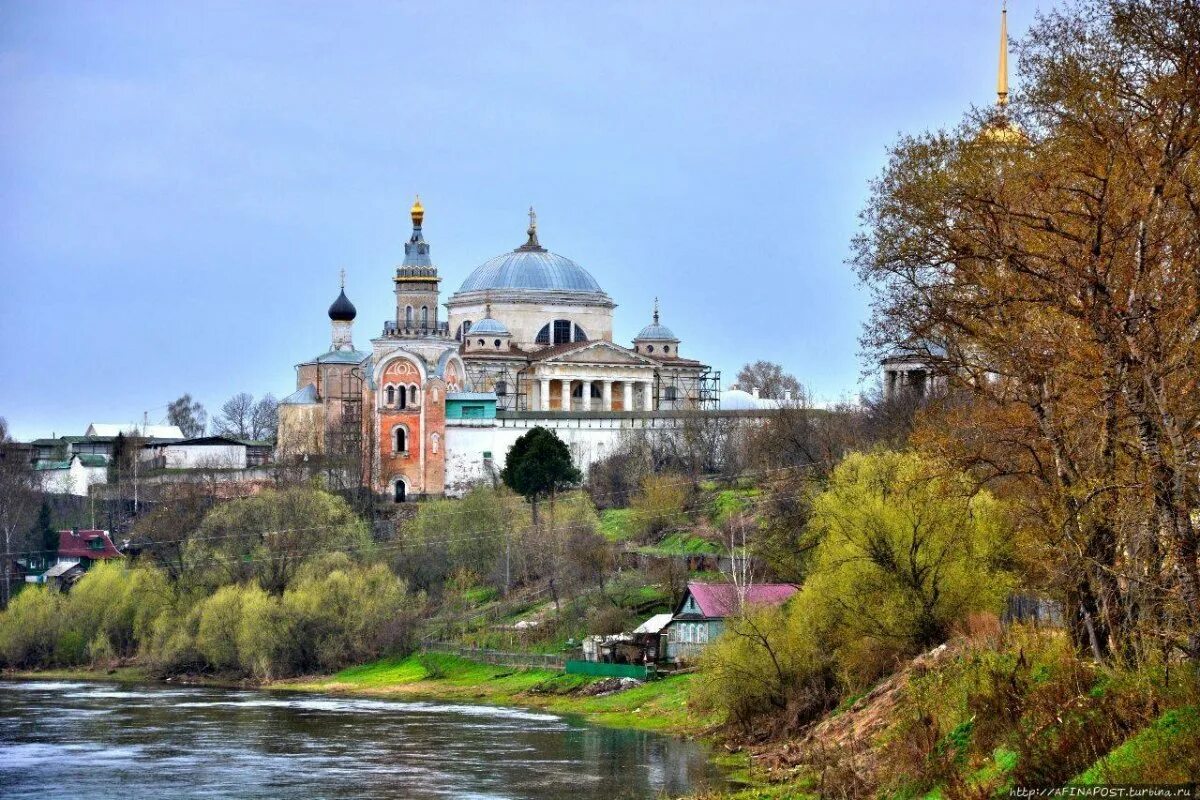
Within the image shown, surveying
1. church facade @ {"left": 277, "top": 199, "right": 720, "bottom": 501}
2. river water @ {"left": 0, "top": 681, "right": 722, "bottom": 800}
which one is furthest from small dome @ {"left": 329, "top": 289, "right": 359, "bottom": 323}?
river water @ {"left": 0, "top": 681, "right": 722, "bottom": 800}

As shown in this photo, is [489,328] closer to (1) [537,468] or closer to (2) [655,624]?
(1) [537,468]

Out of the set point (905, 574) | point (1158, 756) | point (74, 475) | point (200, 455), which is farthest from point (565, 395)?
point (1158, 756)

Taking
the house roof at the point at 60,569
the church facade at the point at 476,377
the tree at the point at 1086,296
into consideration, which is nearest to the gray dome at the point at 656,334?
the church facade at the point at 476,377

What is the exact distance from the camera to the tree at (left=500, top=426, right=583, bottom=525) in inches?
2785

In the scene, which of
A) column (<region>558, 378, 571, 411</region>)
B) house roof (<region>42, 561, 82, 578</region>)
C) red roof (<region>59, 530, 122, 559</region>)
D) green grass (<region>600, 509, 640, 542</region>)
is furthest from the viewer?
column (<region>558, 378, 571, 411</region>)

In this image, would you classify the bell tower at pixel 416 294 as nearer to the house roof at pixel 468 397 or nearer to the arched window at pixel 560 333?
the house roof at pixel 468 397

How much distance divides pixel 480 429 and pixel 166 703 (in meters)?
37.2

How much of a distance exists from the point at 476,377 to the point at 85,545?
2223 cm

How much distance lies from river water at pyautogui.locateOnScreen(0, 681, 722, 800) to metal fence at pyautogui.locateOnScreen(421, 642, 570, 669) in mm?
3342

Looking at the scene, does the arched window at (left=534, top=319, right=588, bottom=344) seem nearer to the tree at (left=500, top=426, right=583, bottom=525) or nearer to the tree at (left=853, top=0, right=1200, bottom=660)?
the tree at (left=500, top=426, right=583, bottom=525)

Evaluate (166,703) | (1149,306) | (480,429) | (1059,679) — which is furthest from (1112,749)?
(480,429)

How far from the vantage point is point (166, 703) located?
48.8m

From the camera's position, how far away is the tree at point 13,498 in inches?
3000

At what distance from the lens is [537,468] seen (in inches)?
2783
